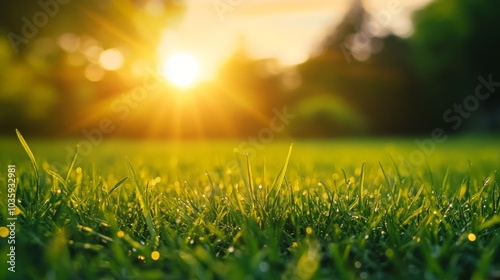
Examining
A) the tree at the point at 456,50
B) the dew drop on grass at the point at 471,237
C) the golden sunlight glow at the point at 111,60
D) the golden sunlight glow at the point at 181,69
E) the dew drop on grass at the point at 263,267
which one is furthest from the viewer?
the tree at the point at 456,50

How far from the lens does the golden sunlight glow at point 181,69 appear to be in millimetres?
12924

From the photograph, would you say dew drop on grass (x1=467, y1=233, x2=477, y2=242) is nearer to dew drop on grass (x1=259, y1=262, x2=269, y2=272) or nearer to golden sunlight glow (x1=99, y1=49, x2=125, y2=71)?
dew drop on grass (x1=259, y1=262, x2=269, y2=272)

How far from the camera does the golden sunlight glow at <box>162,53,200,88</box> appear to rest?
12924mm

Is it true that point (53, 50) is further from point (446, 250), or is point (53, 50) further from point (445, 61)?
point (446, 250)

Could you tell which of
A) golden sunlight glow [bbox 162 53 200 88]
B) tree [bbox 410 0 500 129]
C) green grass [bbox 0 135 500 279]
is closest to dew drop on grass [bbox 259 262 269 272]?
green grass [bbox 0 135 500 279]

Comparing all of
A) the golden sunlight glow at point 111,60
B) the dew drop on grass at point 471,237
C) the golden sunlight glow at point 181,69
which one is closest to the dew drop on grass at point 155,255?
the dew drop on grass at point 471,237

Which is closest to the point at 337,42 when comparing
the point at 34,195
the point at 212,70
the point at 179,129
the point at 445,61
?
the point at 445,61

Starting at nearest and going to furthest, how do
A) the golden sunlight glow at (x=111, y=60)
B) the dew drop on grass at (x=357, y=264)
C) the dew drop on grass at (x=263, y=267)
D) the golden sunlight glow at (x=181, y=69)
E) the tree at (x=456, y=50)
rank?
the dew drop on grass at (x=263, y=267), the dew drop on grass at (x=357, y=264), the golden sunlight glow at (x=181, y=69), the golden sunlight glow at (x=111, y=60), the tree at (x=456, y=50)

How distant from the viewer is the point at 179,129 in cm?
2045

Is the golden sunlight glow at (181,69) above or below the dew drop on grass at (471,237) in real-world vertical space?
above

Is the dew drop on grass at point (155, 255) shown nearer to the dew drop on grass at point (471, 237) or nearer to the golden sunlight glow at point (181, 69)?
the dew drop on grass at point (471, 237)

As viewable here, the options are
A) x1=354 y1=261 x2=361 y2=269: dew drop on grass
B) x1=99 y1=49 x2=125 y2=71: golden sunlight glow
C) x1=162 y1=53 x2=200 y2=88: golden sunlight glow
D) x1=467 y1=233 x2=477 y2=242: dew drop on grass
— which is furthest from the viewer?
x1=99 y1=49 x2=125 y2=71: golden sunlight glow

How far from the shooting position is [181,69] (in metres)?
14.3

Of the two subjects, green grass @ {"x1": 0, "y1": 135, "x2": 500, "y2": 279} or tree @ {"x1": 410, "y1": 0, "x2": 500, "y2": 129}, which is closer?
green grass @ {"x1": 0, "y1": 135, "x2": 500, "y2": 279}
